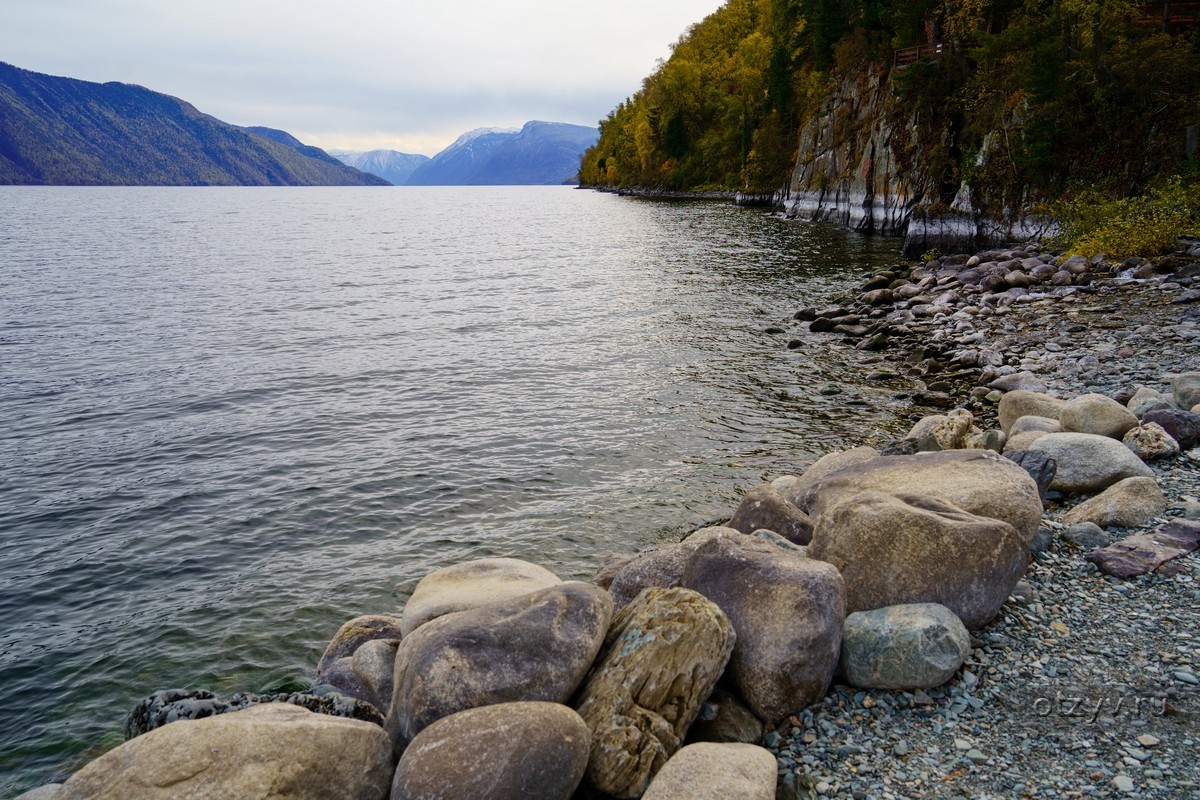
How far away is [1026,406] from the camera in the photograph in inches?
471

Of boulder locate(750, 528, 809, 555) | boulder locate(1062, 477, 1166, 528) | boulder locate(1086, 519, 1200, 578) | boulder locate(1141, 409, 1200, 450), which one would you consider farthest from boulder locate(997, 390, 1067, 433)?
boulder locate(750, 528, 809, 555)

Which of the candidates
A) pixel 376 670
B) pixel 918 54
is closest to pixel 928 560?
pixel 376 670

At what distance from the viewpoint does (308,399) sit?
17734 mm

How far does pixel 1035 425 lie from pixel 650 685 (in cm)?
864

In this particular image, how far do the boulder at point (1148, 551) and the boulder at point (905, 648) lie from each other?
215 cm

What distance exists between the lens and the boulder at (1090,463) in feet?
28.3

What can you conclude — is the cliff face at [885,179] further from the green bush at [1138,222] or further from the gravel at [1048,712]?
the gravel at [1048,712]

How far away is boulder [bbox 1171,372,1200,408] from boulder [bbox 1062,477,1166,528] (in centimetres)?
468

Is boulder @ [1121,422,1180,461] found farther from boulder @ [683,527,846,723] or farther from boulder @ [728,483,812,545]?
boulder @ [683,527,846,723]

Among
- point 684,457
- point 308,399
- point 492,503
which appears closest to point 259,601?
point 492,503

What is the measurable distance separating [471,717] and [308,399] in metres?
14.5

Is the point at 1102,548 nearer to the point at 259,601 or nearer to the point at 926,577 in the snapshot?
the point at 926,577

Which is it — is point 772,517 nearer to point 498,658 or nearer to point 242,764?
point 498,658

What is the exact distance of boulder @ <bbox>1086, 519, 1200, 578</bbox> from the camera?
662cm
